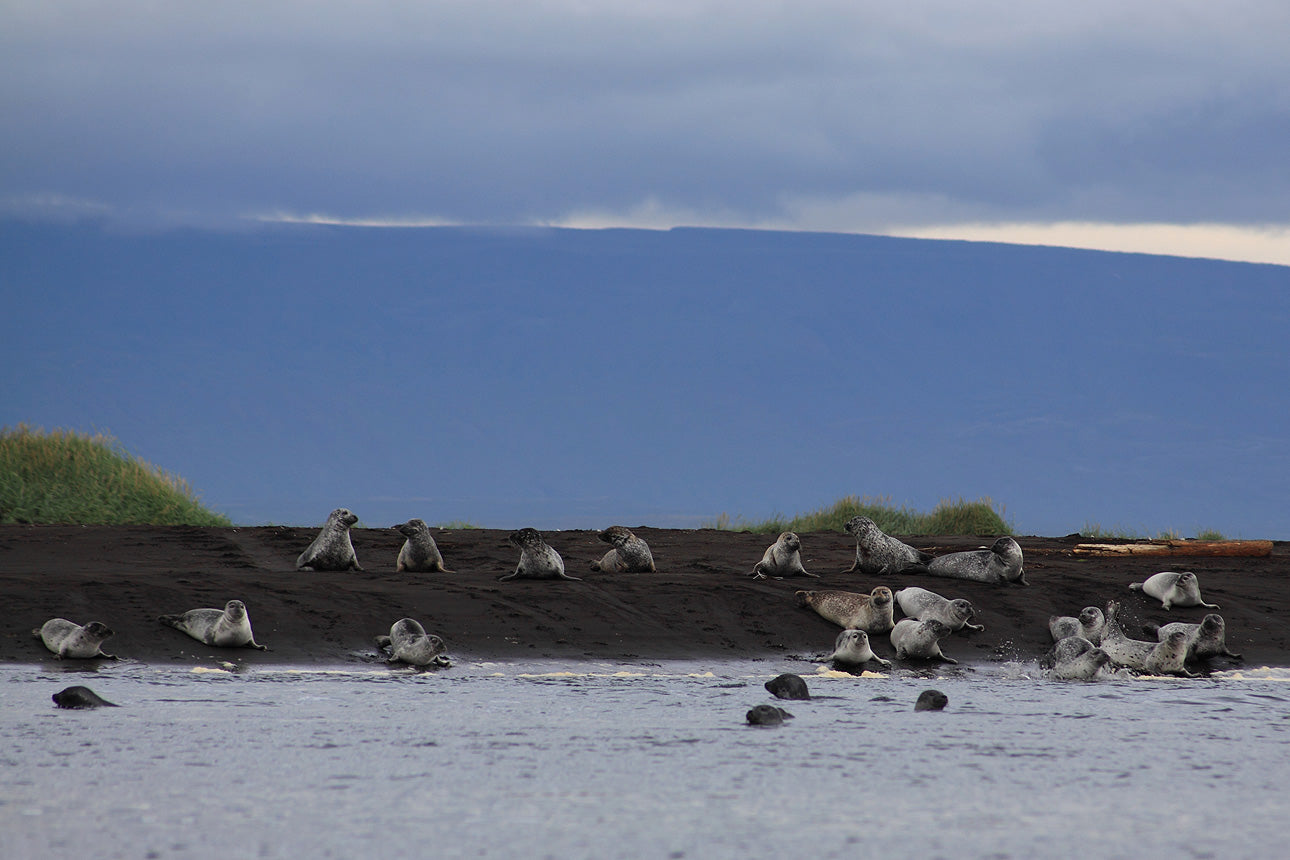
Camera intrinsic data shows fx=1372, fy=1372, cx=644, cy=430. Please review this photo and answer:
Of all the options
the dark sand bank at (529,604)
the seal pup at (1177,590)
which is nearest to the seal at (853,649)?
the dark sand bank at (529,604)

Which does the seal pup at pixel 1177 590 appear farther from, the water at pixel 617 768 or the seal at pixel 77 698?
the seal at pixel 77 698

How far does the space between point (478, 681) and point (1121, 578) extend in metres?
8.05

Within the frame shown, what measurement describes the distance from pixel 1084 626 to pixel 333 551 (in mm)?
7880

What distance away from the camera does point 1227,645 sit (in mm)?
13438

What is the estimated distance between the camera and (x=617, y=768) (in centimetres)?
800

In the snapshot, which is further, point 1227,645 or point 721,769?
point 1227,645

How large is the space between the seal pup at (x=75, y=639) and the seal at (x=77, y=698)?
195 cm

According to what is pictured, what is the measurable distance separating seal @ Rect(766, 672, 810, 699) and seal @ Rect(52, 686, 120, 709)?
4.79m

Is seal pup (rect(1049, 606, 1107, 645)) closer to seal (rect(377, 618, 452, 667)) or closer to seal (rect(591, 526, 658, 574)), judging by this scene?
seal (rect(591, 526, 658, 574))

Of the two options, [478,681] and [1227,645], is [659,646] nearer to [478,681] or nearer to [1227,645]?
[478,681]

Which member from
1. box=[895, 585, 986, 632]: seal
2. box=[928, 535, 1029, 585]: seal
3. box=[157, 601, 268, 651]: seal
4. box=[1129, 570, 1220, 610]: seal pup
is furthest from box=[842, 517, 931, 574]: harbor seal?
box=[157, 601, 268, 651]: seal

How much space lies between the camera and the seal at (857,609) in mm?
12680

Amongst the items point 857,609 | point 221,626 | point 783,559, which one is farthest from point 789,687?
point 221,626

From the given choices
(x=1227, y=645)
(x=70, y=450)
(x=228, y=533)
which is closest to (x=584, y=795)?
(x=1227, y=645)
